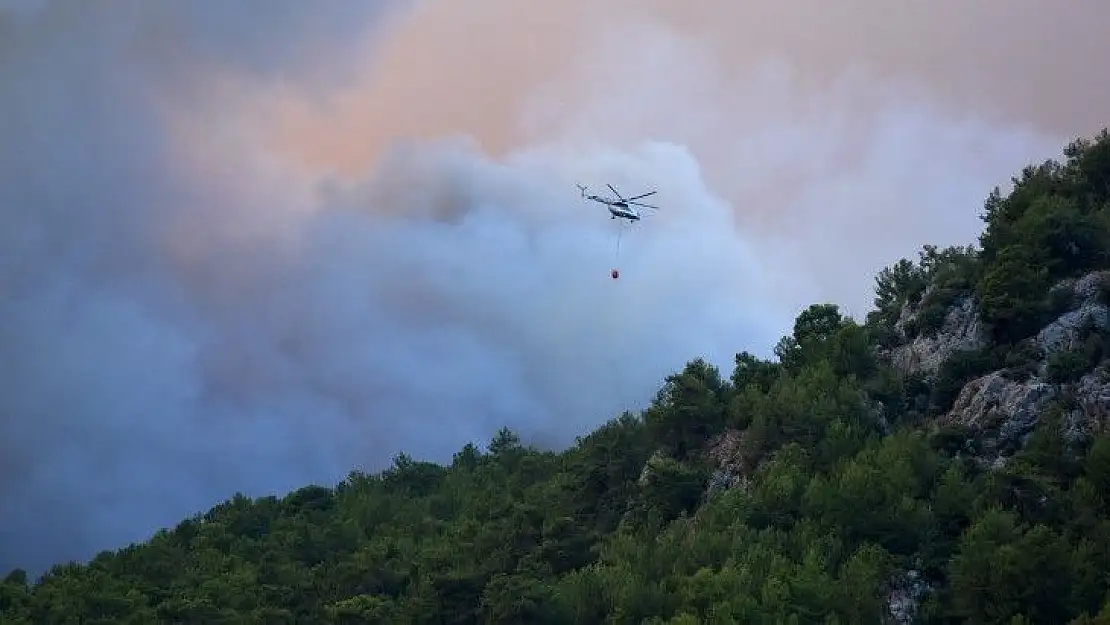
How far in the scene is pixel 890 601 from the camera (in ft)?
264

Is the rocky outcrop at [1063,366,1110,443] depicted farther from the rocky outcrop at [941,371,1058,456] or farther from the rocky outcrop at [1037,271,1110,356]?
the rocky outcrop at [1037,271,1110,356]

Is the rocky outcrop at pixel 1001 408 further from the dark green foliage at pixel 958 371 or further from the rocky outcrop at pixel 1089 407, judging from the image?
the rocky outcrop at pixel 1089 407

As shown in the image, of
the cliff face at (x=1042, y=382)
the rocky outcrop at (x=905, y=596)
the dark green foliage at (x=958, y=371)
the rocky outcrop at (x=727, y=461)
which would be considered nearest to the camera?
the rocky outcrop at (x=905, y=596)

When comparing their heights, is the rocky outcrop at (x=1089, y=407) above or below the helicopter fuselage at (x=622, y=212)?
below

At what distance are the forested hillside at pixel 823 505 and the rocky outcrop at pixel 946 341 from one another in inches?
7.1

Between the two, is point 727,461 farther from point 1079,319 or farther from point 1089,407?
point 1089,407

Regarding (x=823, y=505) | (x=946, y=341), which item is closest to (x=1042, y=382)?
(x=946, y=341)

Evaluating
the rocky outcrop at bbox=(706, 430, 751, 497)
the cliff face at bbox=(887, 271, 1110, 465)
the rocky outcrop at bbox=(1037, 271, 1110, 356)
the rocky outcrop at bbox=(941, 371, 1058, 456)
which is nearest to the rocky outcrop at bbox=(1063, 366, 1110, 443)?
the cliff face at bbox=(887, 271, 1110, 465)

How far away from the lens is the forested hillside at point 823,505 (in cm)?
7956

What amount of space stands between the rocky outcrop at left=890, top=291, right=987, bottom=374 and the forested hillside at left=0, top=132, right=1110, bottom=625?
180mm

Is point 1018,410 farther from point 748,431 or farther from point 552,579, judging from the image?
point 552,579

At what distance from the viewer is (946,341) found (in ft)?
330

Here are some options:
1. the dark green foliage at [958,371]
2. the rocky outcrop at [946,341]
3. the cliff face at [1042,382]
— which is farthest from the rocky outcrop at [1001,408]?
the rocky outcrop at [946,341]

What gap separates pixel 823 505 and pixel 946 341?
1862 cm
